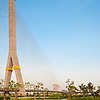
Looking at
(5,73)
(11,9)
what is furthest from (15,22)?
(5,73)

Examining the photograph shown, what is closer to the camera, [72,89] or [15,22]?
[15,22]

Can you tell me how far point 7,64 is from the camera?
98.6 ft

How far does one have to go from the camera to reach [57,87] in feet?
133

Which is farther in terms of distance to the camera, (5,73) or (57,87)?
(57,87)

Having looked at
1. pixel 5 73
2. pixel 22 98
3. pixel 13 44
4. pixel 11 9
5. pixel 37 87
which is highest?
pixel 11 9

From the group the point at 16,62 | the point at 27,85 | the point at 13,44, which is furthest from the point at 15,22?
the point at 27,85

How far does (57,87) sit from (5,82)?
1494 centimetres

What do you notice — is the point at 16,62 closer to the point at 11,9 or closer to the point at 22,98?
the point at 22,98

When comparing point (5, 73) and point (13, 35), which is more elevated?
point (13, 35)

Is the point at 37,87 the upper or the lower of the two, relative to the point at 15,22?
lower

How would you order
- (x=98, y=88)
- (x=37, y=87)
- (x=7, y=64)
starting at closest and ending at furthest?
(x=7, y=64) < (x=37, y=87) < (x=98, y=88)

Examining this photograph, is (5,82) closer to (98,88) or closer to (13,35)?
(13,35)

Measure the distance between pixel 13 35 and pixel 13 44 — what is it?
1.72 m

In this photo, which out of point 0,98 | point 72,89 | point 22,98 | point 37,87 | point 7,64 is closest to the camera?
point 0,98
